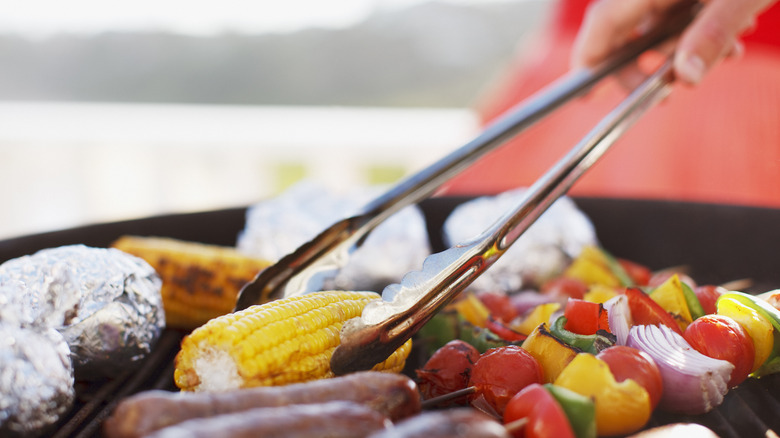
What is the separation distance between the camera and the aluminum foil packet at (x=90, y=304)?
115 centimetres

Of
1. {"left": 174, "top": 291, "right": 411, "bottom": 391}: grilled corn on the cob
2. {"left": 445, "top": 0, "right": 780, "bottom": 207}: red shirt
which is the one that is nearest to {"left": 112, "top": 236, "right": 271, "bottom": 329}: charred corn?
{"left": 174, "top": 291, "right": 411, "bottom": 391}: grilled corn on the cob

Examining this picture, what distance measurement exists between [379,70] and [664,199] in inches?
441

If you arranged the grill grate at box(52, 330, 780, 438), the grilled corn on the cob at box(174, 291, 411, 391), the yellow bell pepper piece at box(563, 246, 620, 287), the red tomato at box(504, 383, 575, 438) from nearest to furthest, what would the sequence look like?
the red tomato at box(504, 383, 575, 438), the grilled corn on the cob at box(174, 291, 411, 391), the grill grate at box(52, 330, 780, 438), the yellow bell pepper piece at box(563, 246, 620, 287)

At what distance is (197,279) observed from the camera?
156 centimetres

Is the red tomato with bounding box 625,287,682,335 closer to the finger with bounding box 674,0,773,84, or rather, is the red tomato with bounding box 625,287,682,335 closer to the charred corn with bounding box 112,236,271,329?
the finger with bounding box 674,0,773,84

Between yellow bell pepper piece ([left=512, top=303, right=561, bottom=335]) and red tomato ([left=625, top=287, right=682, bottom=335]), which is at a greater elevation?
red tomato ([left=625, top=287, right=682, bottom=335])

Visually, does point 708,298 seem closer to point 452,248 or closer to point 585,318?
point 585,318

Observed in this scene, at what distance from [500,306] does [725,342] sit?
0.52 m

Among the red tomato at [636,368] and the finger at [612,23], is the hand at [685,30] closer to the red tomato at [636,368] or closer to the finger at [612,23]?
the finger at [612,23]

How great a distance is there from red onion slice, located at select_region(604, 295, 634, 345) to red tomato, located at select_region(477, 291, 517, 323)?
33cm

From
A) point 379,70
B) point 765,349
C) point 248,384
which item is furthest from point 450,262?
point 379,70

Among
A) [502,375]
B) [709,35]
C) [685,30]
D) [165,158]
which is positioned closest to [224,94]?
[165,158]

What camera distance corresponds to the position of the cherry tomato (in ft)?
3.61

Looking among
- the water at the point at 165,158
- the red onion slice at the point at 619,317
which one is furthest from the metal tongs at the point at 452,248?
the water at the point at 165,158
